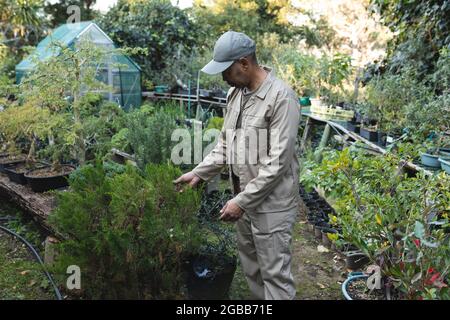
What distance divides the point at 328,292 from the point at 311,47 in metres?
17.8

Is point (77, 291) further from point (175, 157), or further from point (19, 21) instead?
point (19, 21)

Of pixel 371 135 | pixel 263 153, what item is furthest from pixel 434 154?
pixel 263 153

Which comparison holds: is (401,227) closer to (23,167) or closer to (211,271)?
(211,271)

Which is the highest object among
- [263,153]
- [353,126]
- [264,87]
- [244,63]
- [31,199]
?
[244,63]

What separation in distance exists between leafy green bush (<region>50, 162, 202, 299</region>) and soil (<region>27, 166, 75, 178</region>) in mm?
2061

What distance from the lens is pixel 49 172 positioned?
475 cm

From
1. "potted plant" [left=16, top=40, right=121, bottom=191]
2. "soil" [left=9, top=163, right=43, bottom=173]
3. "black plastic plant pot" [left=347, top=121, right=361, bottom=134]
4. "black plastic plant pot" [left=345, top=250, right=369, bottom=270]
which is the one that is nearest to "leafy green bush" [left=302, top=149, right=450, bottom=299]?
"black plastic plant pot" [left=345, top=250, right=369, bottom=270]

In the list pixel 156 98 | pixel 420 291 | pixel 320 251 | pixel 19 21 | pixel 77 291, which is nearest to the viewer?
pixel 420 291

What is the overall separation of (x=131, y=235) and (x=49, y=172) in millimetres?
2805

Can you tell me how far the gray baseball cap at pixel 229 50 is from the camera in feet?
7.39

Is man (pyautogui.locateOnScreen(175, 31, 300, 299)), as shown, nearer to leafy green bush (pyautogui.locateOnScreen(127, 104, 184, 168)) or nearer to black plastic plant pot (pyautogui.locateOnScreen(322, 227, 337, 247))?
black plastic plant pot (pyautogui.locateOnScreen(322, 227, 337, 247))

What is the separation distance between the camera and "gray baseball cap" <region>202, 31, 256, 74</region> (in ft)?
7.39
